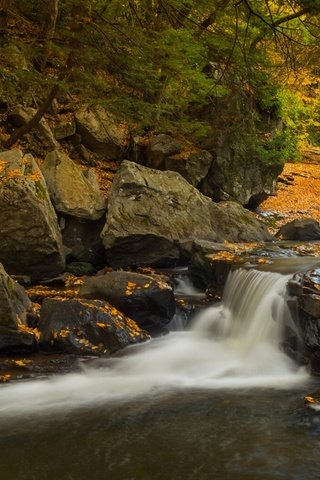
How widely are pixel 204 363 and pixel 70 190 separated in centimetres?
576

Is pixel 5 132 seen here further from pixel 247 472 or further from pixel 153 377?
pixel 247 472

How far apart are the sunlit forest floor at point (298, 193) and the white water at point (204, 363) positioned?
700cm

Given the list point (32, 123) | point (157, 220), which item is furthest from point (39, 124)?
point (157, 220)

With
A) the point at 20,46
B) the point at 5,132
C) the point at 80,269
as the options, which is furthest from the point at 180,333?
the point at 5,132

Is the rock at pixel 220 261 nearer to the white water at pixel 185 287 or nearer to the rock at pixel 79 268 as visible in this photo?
the white water at pixel 185 287

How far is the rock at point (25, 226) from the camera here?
918cm

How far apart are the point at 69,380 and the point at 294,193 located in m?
15.7

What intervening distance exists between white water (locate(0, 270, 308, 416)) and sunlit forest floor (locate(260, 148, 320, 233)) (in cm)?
700

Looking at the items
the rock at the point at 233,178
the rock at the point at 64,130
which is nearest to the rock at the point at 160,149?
the rock at the point at 233,178

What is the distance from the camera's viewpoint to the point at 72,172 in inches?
452

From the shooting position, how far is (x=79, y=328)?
22.4 feet

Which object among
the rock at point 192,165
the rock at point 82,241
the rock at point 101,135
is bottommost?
the rock at point 82,241

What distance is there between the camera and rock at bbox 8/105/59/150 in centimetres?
1296

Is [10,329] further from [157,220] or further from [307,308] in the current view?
[157,220]
